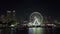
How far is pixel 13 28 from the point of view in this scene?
3250 centimetres

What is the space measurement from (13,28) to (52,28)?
9.03 meters

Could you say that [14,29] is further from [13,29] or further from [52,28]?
[52,28]

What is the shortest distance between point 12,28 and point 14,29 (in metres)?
0.61

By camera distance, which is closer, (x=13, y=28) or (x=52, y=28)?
(x=13, y=28)

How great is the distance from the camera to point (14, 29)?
33.0 meters

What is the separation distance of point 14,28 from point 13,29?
360 mm

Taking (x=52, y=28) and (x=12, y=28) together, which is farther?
(x=52, y=28)

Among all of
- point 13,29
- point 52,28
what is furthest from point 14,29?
point 52,28

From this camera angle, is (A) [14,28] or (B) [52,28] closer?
(A) [14,28]

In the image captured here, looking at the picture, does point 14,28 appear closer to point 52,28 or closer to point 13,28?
point 13,28

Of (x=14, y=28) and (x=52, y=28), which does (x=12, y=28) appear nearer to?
(x=14, y=28)

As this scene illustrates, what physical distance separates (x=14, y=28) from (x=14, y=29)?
0.48 metres

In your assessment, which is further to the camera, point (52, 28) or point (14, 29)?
point (52, 28)

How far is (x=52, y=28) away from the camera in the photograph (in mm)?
38125
